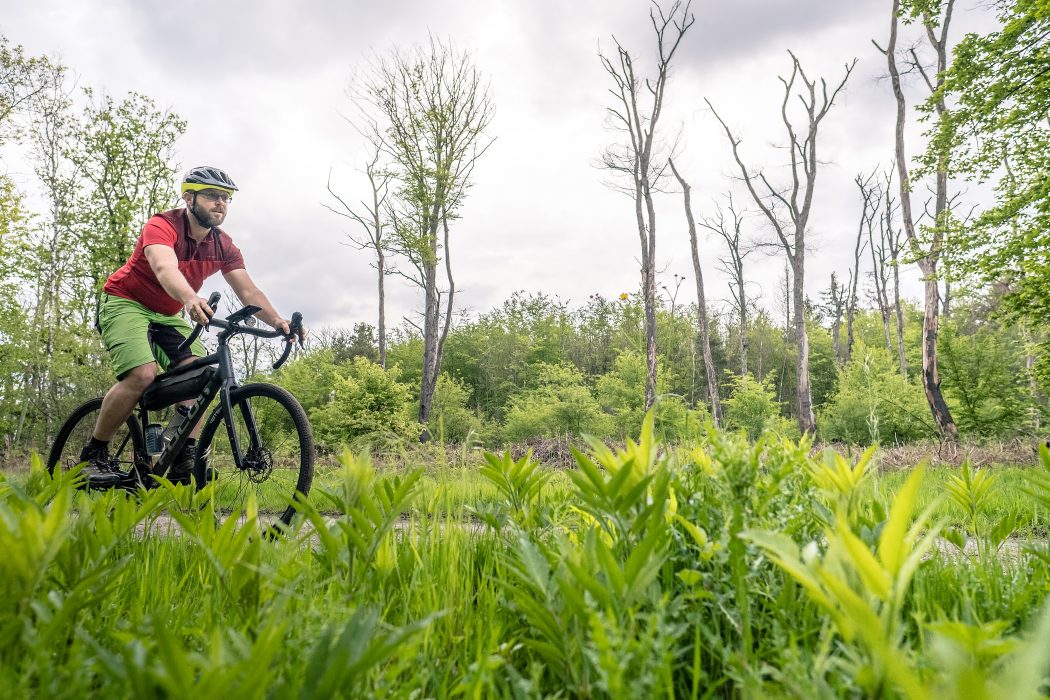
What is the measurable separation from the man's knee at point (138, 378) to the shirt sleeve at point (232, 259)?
96cm

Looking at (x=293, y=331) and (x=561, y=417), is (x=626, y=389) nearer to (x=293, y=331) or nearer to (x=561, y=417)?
(x=561, y=417)

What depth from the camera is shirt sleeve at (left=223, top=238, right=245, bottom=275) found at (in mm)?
4160

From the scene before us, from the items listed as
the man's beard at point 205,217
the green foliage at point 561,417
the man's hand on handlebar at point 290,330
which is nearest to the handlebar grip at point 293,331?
the man's hand on handlebar at point 290,330

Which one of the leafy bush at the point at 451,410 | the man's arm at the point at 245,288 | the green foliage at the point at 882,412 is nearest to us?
the man's arm at the point at 245,288

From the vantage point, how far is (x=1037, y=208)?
9586 mm

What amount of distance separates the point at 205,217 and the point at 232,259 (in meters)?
0.43

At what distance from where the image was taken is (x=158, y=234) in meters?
3.51

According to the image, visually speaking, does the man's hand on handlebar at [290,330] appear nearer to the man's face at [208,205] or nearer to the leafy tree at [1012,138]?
the man's face at [208,205]

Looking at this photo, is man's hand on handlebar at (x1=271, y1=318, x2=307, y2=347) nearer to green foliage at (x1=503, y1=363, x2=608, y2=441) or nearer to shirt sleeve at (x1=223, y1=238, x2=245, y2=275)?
shirt sleeve at (x1=223, y1=238, x2=245, y2=275)

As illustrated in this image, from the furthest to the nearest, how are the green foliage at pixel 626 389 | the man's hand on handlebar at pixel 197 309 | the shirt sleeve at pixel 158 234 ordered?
1. the green foliage at pixel 626 389
2. the shirt sleeve at pixel 158 234
3. the man's hand on handlebar at pixel 197 309

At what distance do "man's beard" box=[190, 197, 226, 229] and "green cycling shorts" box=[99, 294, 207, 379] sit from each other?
2.41ft

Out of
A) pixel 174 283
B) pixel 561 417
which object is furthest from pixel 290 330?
pixel 561 417

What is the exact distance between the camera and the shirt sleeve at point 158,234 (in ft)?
11.3

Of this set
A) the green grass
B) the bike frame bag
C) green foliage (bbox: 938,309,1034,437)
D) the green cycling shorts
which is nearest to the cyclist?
the green cycling shorts
